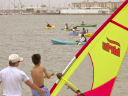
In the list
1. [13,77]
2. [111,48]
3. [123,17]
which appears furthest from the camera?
[111,48]

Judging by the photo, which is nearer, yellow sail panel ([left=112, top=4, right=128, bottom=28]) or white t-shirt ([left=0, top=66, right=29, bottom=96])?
white t-shirt ([left=0, top=66, right=29, bottom=96])

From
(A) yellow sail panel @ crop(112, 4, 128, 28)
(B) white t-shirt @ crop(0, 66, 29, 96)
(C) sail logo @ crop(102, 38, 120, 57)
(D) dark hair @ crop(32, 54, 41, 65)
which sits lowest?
(B) white t-shirt @ crop(0, 66, 29, 96)

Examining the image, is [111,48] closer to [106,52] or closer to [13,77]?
[106,52]

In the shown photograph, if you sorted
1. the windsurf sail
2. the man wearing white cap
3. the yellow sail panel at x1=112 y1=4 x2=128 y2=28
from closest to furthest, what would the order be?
the man wearing white cap < the yellow sail panel at x1=112 y1=4 x2=128 y2=28 < the windsurf sail

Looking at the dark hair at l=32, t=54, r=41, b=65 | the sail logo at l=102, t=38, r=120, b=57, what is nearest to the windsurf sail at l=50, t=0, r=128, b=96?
the sail logo at l=102, t=38, r=120, b=57

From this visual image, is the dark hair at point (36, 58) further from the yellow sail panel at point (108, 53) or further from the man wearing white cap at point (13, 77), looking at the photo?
the yellow sail panel at point (108, 53)

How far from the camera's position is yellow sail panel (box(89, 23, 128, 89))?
17.3ft

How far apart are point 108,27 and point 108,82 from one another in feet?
3.31

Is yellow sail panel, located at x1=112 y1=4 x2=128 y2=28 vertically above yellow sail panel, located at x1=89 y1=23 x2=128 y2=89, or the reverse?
yellow sail panel, located at x1=112 y1=4 x2=128 y2=28

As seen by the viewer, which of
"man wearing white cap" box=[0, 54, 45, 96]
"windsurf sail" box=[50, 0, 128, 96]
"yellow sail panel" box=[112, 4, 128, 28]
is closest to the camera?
"man wearing white cap" box=[0, 54, 45, 96]

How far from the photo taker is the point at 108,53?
5.38 metres

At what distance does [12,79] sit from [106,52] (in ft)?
5.88

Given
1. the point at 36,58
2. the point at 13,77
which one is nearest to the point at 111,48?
the point at 36,58

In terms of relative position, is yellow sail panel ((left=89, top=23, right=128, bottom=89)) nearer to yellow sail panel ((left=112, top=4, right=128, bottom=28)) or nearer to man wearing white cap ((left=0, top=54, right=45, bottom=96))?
yellow sail panel ((left=112, top=4, right=128, bottom=28))
